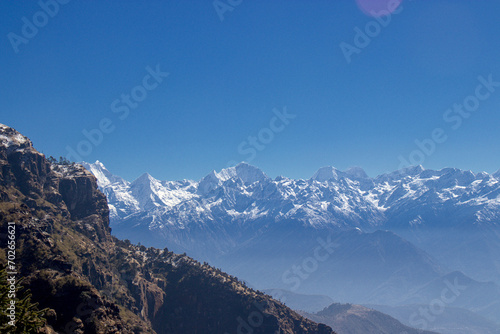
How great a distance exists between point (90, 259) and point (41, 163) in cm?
5624

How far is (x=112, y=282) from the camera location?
567ft

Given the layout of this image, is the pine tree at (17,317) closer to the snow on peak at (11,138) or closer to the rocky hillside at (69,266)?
the rocky hillside at (69,266)

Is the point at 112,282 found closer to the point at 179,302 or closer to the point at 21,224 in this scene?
the point at 179,302

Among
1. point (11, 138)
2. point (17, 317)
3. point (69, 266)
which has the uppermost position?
point (11, 138)

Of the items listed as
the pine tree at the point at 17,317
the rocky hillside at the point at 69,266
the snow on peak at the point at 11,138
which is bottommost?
the pine tree at the point at 17,317

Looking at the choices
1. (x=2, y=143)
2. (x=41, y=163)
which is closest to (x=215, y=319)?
(x=41, y=163)

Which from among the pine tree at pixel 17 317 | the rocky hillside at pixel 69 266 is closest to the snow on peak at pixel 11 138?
the rocky hillside at pixel 69 266

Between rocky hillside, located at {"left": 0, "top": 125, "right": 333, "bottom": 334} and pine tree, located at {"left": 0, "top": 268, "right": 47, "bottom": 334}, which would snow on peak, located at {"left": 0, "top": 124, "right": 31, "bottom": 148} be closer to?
rocky hillside, located at {"left": 0, "top": 125, "right": 333, "bottom": 334}

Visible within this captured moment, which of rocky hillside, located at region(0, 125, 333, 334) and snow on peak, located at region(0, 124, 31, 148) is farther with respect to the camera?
snow on peak, located at region(0, 124, 31, 148)

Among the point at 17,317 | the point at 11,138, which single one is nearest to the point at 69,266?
the point at 17,317

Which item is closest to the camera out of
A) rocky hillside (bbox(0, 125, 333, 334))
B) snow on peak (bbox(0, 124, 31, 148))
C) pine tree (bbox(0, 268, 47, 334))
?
pine tree (bbox(0, 268, 47, 334))

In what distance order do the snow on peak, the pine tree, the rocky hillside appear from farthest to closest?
the snow on peak
the rocky hillside
the pine tree

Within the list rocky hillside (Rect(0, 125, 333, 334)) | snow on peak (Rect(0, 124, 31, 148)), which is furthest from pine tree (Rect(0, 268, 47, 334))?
snow on peak (Rect(0, 124, 31, 148))

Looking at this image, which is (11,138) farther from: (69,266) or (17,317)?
(17,317)
